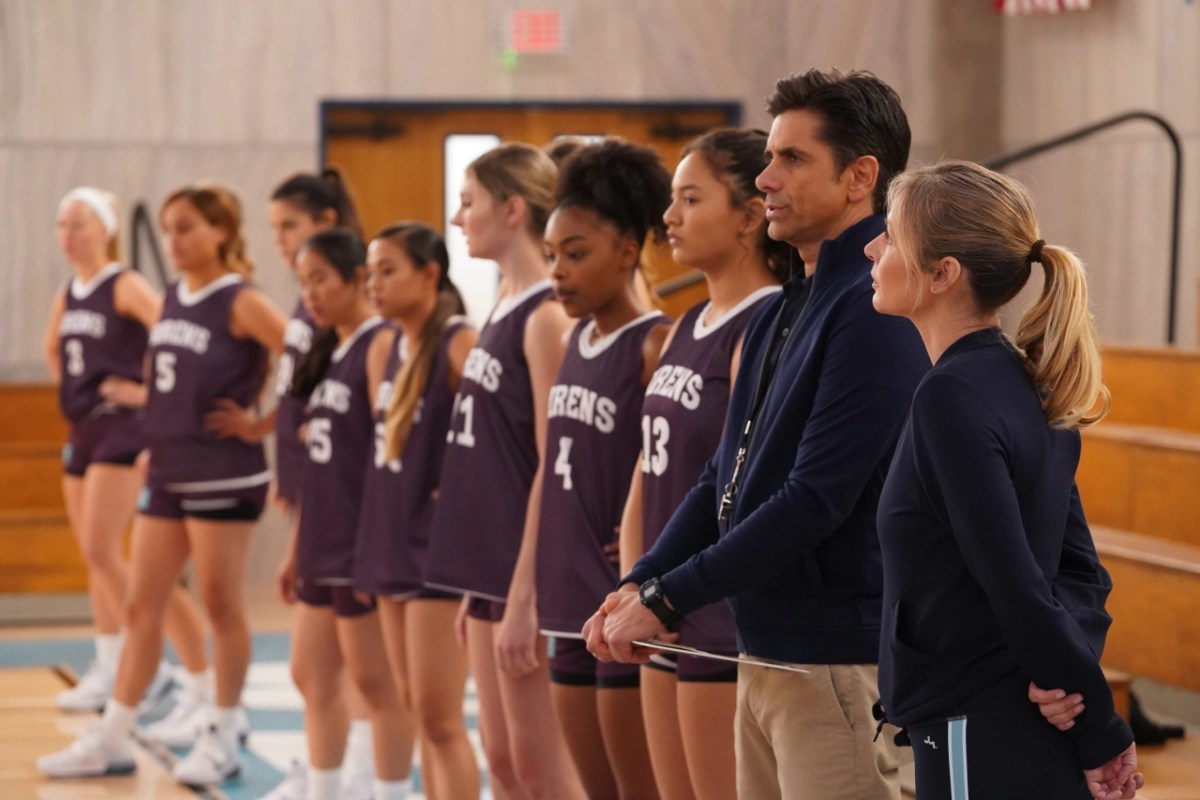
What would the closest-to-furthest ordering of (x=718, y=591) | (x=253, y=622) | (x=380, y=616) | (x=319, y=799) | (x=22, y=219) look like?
1. (x=718, y=591)
2. (x=380, y=616)
3. (x=319, y=799)
4. (x=253, y=622)
5. (x=22, y=219)

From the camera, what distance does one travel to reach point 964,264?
1.92 m

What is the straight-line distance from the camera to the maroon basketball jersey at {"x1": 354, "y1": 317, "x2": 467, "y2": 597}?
3.55 m

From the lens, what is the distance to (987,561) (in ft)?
5.88

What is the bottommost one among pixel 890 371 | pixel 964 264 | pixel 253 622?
pixel 253 622

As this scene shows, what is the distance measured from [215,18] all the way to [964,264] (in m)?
6.71

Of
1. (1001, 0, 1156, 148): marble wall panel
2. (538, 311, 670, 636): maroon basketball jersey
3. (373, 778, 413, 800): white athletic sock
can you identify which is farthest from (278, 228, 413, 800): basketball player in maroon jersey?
(1001, 0, 1156, 148): marble wall panel

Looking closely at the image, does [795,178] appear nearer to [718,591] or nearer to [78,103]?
[718,591]

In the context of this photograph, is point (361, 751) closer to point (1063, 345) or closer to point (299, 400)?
point (299, 400)

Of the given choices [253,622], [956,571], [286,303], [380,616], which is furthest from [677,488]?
[286,303]

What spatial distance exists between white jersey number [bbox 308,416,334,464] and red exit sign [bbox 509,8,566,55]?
456 centimetres

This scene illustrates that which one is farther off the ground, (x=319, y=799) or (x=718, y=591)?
(x=718, y=591)

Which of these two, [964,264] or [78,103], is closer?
[964,264]

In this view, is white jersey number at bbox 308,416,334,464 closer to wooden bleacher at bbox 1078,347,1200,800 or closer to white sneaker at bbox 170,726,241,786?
white sneaker at bbox 170,726,241,786

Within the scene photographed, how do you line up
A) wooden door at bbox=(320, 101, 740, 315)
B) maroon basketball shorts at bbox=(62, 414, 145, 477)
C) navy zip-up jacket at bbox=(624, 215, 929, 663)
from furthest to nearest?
wooden door at bbox=(320, 101, 740, 315) → maroon basketball shorts at bbox=(62, 414, 145, 477) → navy zip-up jacket at bbox=(624, 215, 929, 663)
